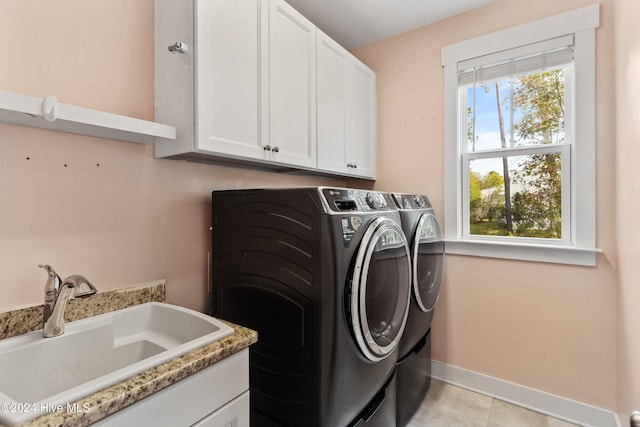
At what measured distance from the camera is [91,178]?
3.99 feet

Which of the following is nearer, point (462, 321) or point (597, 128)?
point (597, 128)

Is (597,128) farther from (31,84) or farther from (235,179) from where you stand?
(31,84)

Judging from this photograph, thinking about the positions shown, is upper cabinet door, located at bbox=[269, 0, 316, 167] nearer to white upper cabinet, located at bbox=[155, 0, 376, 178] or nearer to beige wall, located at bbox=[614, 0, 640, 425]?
white upper cabinet, located at bbox=[155, 0, 376, 178]

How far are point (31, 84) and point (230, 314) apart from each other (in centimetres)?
117

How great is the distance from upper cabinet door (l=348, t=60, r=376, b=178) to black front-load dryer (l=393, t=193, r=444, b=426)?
1.85 feet

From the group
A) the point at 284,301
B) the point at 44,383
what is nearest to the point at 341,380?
the point at 284,301

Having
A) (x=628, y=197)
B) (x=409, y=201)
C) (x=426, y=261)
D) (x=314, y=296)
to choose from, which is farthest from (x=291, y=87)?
(x=628, y=197)

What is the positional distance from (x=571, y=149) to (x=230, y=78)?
2.04 m

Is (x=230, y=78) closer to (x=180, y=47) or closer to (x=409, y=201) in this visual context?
(x=180, y=47)

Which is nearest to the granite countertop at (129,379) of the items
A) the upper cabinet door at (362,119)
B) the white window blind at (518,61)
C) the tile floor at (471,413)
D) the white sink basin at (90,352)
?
the white sink basin at (90,352)

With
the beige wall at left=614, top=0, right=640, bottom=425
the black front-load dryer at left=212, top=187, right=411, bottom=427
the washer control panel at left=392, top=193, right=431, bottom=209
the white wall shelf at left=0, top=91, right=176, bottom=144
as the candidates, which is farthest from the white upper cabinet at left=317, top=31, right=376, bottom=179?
the beige wall at left=614, top=0, right=640, bottom=425

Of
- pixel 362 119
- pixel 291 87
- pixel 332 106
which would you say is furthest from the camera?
pixel 362 119

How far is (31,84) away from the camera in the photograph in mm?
1068

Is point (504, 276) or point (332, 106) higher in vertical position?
point (332, 106)
